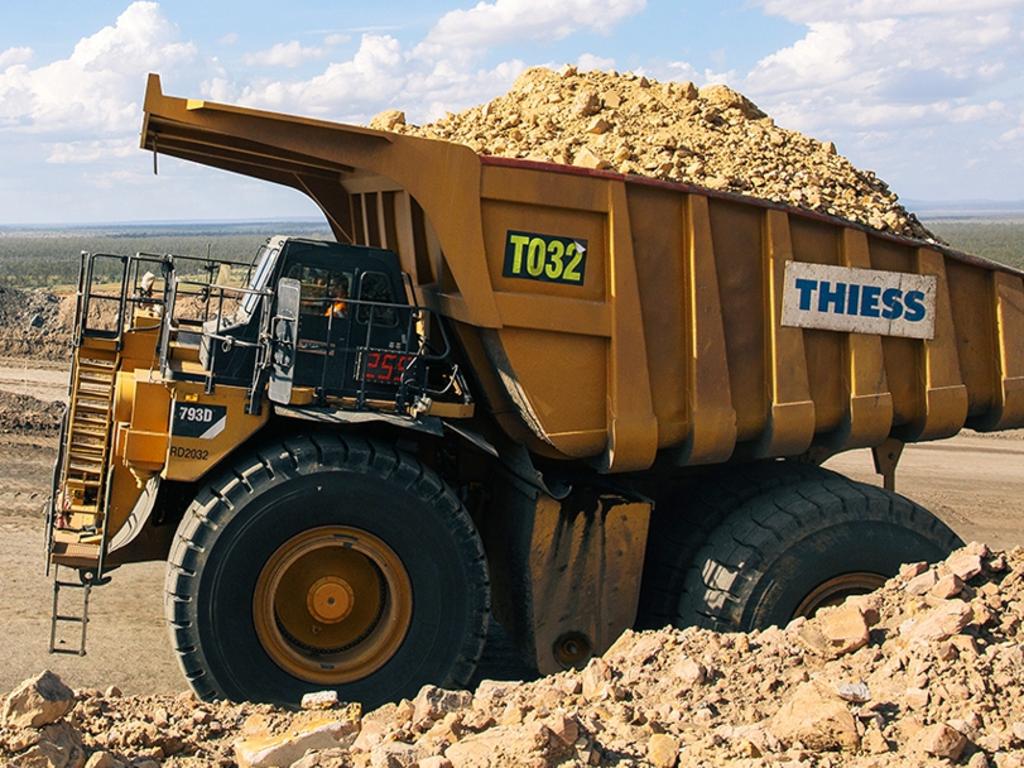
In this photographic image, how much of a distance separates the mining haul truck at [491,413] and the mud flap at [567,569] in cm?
2

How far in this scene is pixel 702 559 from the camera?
292 inches

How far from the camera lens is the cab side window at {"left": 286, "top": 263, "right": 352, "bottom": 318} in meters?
6.86

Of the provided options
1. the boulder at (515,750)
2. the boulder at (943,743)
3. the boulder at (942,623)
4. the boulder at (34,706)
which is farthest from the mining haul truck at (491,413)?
the boulder at (943,743)

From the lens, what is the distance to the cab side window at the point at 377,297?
6.91 m

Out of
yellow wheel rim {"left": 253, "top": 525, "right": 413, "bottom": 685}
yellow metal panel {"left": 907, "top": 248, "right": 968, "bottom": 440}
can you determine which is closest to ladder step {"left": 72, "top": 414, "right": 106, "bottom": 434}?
yellow wheel rim {"left": 253, "top": 525, "right": 413, "bottom": 685}

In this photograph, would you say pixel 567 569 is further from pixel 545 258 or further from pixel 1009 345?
pixel 1009 345

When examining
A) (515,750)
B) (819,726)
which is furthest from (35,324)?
(819,726)

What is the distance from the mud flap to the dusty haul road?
7.01 ft

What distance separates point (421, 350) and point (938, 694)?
313cm

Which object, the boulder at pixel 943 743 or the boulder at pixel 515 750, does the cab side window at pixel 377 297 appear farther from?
the boulder at pixel 943 743

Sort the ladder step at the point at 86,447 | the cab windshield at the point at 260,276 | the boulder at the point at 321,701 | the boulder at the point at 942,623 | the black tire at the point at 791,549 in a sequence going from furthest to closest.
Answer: the ladder step at the point at 86,447 < the black tire at the point at 791,549 < the cab windshield at the point at 260,276 < the boulder at the point at 321,701 < the boulder at the point at 942,623

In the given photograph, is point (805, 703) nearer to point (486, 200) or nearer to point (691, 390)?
point (691, 390)

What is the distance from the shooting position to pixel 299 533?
652cm

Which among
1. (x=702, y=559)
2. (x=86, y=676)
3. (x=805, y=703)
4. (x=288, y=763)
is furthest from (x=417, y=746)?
(x=86, y=676)
